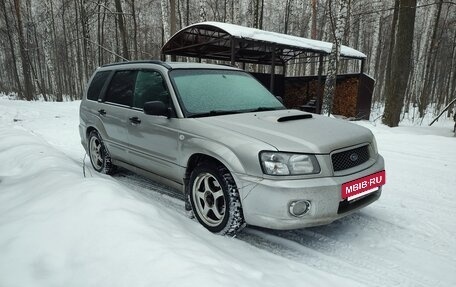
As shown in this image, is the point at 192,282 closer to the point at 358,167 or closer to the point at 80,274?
the point at 80,274

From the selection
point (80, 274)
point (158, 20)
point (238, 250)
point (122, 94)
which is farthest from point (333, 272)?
point (158, 20)

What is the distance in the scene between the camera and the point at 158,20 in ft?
138

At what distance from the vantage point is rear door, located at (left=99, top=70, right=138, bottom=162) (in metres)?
4.46

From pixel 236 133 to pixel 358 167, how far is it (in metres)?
1.23

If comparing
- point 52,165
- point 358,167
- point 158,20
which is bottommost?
point 52,165

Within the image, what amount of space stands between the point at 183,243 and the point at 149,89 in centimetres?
231

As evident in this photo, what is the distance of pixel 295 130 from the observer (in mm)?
3119

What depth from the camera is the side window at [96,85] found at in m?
5.27

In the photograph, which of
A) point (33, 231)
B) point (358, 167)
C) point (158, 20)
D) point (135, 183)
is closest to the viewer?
point (33, 231)

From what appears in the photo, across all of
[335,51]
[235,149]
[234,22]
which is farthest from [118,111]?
[234,22]

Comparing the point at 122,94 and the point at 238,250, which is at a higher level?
the point at 122,94

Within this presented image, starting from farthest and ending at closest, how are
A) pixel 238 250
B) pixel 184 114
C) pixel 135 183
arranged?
1. pixel 135 183
2. pixel 184 114
3. pixel 238 250

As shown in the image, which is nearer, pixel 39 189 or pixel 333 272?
pixel 333 272

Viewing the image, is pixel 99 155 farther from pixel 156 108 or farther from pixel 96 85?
pixel 156 108
